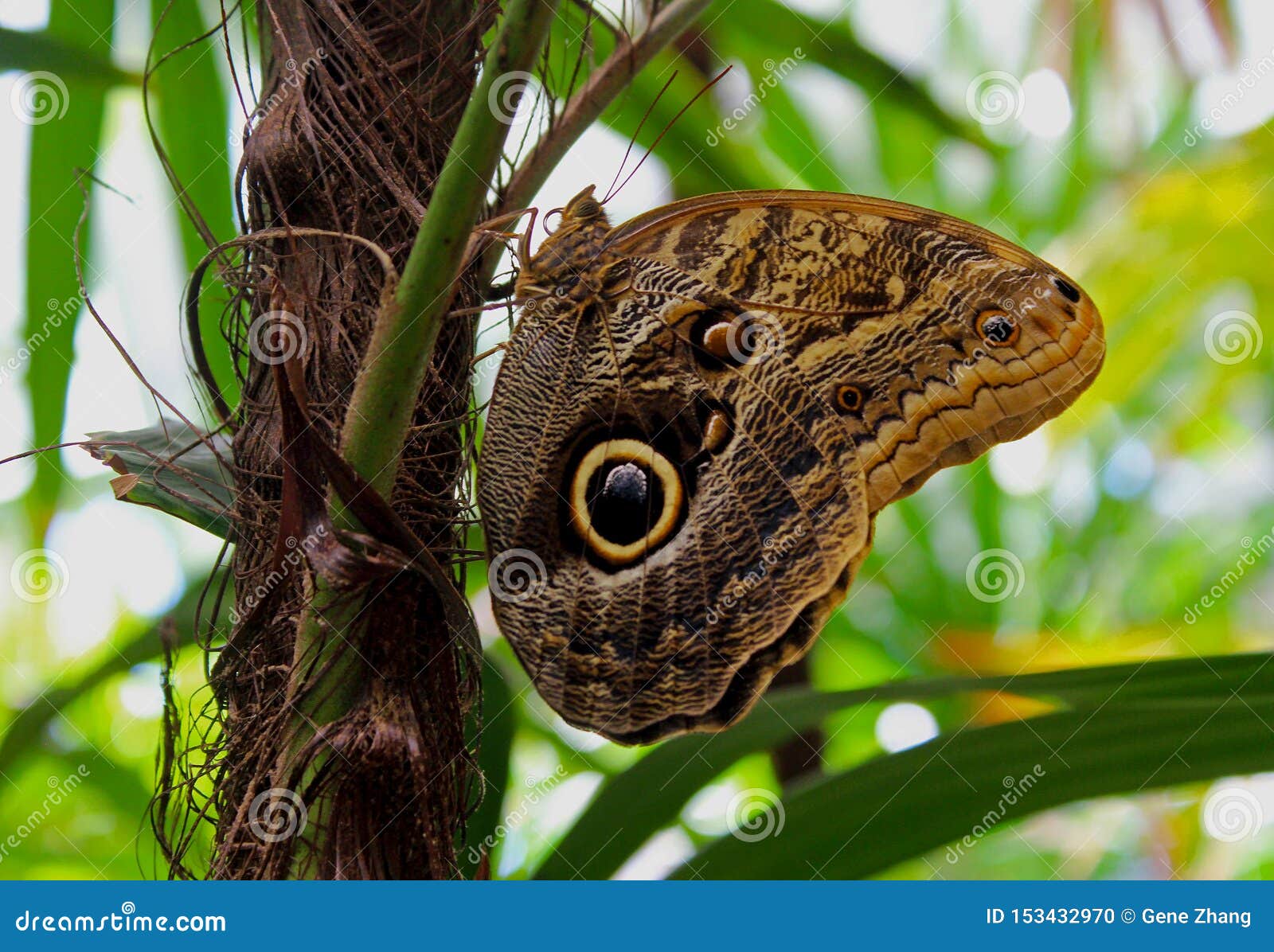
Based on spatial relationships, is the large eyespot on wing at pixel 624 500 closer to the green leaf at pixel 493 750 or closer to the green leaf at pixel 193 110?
the green leaf at pixel 493 750

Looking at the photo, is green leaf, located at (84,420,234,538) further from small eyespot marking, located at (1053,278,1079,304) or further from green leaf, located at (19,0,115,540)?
small eyespot marking, located at (1053,278,1079,304)

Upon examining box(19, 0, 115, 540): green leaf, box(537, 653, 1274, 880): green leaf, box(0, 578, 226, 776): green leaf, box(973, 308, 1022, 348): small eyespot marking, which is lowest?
box(537, 653, 1274, 880): green leaf

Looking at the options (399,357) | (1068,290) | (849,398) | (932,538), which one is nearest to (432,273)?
(399,357)

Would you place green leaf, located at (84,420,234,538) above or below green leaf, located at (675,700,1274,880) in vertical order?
above

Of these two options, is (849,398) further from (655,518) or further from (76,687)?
(76,687)

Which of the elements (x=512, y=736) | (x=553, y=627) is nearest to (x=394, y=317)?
(x=553, y=627)

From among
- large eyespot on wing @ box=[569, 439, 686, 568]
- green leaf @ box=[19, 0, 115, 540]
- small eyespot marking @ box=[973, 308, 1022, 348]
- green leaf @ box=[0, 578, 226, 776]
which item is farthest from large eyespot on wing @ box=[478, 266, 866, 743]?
green leaf @ box=[19, 0, 115, 540]
